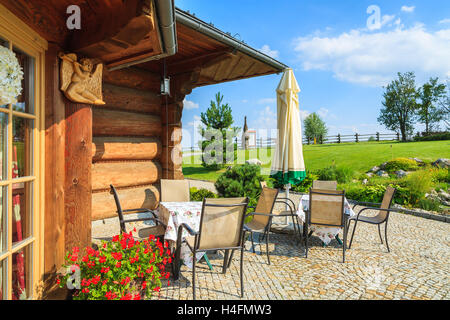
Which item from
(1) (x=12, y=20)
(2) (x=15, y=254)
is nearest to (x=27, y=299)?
(2) (x=15, y=254)

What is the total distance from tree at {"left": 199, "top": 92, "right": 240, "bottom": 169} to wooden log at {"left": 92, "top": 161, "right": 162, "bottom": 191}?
36.3ft

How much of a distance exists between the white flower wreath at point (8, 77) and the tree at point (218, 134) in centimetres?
1506

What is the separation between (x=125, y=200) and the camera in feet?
17.0

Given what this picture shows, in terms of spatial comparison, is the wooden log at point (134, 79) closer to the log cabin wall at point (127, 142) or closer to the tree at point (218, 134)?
the log cabin wall at point (127, 142)

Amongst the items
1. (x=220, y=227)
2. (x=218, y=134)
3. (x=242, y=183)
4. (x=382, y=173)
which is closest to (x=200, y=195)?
(x=242, y=183)

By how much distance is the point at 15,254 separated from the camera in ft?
5.96

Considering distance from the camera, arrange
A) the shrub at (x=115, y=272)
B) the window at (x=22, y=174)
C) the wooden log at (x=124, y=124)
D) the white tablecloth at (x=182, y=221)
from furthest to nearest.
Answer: the wooden log at (x=124, y=124) < the white tablecloth at (x=182, y=221) < the shrub at (x=115, y=272) < the window at (x=22, y=174)

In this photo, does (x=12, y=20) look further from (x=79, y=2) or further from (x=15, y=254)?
(x=15, y=254)

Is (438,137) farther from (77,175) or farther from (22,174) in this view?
(22,174)

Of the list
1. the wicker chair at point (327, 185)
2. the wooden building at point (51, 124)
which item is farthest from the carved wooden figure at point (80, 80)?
the wicker chair at point (327, 185)

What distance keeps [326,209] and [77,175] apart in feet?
10.5

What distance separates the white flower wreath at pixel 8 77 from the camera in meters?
1.51

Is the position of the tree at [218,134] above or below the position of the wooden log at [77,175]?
above
